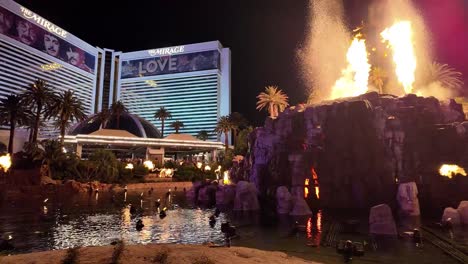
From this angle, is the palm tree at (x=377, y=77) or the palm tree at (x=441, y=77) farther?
the palm tree at (x=441, y=77)

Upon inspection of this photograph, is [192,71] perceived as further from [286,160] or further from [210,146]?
[286,160]

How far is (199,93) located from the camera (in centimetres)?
19338

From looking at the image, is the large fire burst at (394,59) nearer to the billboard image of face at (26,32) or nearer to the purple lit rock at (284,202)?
the purple lit rock at (284,202)

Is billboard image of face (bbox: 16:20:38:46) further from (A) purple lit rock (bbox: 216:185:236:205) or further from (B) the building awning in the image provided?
(A) purple lit rock (bbox: 216:185:236:205)

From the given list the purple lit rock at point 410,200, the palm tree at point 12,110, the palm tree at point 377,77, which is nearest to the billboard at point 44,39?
the palm tree at point 12,110

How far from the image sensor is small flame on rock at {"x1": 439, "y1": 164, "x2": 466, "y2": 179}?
35156 millimetres

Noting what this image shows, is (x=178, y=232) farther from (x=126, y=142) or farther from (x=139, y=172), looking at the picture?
(x=126, y=142)

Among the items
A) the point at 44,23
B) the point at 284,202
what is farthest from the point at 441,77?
the point at 44,23

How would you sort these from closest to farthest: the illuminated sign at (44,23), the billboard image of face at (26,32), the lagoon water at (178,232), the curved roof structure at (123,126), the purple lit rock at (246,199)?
the lagoon water at (178,232) → the purple lit rock at (246,199) → the curved roof structure at (123,126) → the billboard image of face at (26,32) → the illuminated sign at (44,23)

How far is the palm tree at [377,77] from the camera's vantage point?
6356 cm

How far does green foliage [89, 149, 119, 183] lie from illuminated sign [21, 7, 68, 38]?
12620cm

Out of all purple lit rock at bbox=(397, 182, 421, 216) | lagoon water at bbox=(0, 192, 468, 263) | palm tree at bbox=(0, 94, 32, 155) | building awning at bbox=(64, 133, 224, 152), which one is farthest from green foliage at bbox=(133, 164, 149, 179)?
purple lit rock at bbox=(397, 182, 421, 216)

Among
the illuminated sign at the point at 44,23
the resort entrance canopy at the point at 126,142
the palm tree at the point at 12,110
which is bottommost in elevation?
the resort entrance canopy at the point at 126,142

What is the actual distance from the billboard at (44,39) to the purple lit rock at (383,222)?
167 meters
